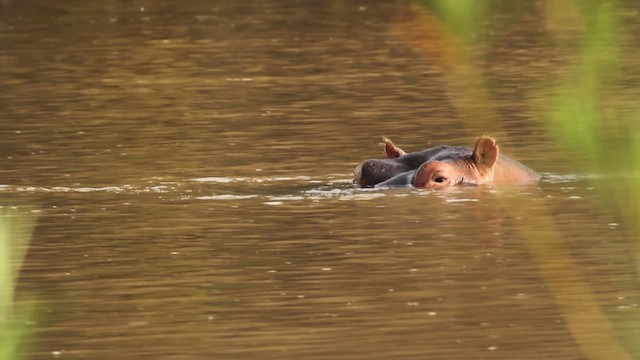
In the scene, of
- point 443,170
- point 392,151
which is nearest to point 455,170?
point 443,170

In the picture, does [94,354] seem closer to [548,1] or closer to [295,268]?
[295,268]

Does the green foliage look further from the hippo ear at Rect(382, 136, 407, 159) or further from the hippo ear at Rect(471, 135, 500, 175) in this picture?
the hippo ear at Rect(471, 135, 500, 175)

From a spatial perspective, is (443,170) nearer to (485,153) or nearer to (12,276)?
(485,153)

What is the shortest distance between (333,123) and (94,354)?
21.2 feet

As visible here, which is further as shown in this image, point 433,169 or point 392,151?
point 392,151

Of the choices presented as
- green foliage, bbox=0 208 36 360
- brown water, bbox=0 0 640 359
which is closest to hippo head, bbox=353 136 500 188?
brown water, bbox=0 0 640 359

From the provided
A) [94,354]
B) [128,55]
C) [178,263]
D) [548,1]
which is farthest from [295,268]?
[128,55]

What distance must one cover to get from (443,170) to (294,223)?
972 millimetres

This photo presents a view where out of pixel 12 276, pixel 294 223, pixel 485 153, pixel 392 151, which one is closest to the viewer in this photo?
pixel 12 276

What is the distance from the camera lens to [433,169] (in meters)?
8.79

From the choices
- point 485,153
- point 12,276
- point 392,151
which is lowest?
point 392,151

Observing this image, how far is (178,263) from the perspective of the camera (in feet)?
23.5

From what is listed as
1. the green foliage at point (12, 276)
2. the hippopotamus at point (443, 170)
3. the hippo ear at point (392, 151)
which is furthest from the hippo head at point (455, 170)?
the green foliage at point (12, 276)

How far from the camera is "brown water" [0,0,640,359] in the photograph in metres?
5.69
